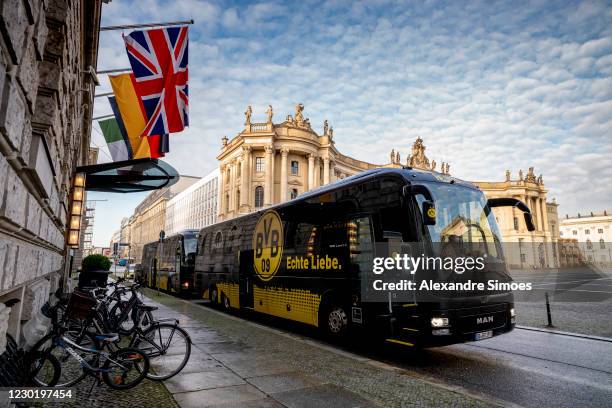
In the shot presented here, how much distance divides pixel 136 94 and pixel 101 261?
12655 mm

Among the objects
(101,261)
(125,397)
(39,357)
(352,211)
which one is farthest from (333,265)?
(101,261)

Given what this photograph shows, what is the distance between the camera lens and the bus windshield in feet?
22.6

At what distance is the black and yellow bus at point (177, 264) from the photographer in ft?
66.5

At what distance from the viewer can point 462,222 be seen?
7.25 meters

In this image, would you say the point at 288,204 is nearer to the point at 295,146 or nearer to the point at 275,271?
the point at 275,271

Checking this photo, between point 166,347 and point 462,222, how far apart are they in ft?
17.9

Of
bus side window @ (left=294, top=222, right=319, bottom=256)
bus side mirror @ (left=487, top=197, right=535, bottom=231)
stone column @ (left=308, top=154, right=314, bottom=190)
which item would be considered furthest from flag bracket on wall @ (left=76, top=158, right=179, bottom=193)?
stone column @ (left=308, top=154, right=314, bottom=190)

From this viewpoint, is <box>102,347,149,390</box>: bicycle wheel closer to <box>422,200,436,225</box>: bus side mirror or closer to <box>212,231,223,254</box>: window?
<box>422,200,436,225</box>: bus side mirror

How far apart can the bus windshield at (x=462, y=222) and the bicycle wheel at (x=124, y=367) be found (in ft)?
15.8

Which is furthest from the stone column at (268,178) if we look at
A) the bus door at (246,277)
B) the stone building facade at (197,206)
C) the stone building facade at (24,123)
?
the stone building facade at (24,123)

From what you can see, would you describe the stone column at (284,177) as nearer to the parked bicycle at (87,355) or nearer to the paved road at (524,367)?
the paved road at (524,367)

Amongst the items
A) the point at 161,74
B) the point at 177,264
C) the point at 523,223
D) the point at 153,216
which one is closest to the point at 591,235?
the point at 523,223

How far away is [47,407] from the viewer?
163 inches

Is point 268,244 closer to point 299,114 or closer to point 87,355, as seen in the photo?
point 87,355
